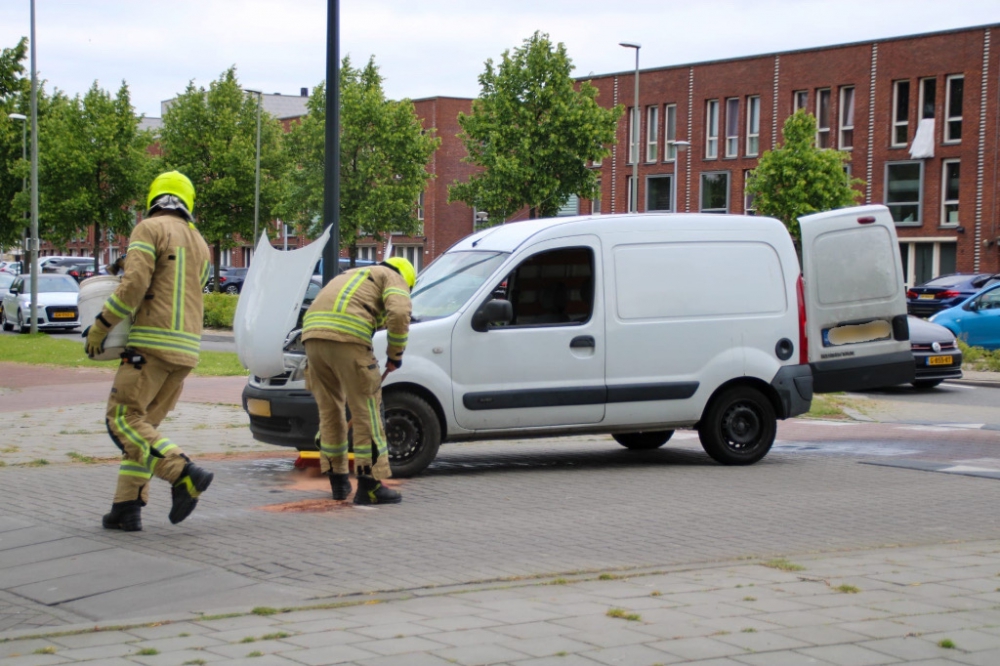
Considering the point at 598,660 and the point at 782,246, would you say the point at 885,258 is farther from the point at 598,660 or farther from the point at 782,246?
the point at 598,660

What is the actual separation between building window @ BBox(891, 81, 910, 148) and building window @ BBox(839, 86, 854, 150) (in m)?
1.86

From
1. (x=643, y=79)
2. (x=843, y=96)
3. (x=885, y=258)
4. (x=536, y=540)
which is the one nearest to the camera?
(x=536, y=540)

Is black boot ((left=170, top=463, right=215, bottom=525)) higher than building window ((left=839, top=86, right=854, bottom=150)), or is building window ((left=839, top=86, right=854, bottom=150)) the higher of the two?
building window ((left=839, top=86, right=854, bottom=150))

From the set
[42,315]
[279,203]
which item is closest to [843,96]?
[279,203]

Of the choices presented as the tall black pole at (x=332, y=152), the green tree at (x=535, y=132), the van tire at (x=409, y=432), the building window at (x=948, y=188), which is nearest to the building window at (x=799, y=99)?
the building window at (x=948, y=188)

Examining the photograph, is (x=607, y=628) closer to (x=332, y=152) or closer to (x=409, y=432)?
(x=409, y=432)

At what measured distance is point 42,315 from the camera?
32094 millimetres

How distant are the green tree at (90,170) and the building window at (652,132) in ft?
75.0

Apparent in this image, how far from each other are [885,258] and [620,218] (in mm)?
2630

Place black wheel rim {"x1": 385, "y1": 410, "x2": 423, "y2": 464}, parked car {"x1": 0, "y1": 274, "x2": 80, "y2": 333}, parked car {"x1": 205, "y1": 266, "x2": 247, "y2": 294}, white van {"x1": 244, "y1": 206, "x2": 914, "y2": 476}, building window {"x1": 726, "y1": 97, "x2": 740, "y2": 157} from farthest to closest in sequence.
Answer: parked car {"x1": 205, "y1": 266, "x2": 247, "y2": 294} → building window {"x1": 726, "y1": 97, "x2": 740, "y2": 157} → parked car {"x1": 0, "y1": 274, "x2": 80, "y2": 333} → white van {"x1": 244, "y1": 206, "x2": 914, "y2": 476} → black wheel rim {"x1": 385, "y1": 410, "x2": 423, "y2": 464}

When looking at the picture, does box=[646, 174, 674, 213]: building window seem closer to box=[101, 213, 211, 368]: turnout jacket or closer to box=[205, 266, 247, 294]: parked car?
box=[205, 266, 247, 294]: parked car

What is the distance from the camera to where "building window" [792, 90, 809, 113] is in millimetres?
50781

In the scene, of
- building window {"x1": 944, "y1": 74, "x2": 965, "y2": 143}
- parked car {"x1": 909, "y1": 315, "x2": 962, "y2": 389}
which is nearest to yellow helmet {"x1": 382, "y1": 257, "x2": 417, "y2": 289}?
parked car {"x1": 909, "y1": 315, "x2": 962, "y2": 389}

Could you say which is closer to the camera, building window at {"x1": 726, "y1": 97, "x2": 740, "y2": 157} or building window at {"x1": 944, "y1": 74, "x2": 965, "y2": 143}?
building window at {"x1": 944, "y1": 74, "x2": 965, "y2": 143}
